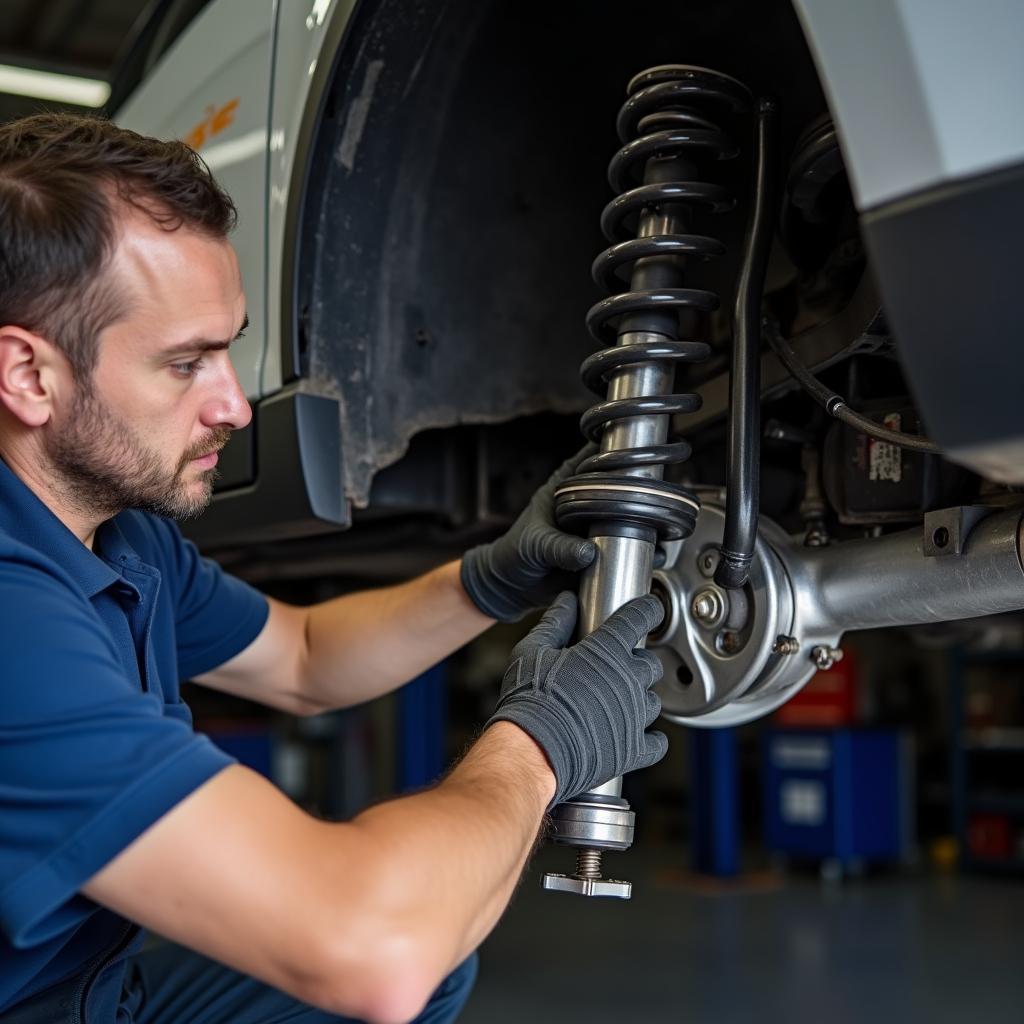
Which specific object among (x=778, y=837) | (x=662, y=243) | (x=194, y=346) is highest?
(x=662, y=243)

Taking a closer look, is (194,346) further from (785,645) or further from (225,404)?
(785,645)

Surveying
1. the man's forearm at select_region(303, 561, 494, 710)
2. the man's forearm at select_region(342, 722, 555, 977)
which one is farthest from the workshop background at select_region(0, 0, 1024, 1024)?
the man's forearm at select_region(342, 722, 555, 977)

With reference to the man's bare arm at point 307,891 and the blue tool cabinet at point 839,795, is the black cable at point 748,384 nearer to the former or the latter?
the man's bare arm at point 307,891

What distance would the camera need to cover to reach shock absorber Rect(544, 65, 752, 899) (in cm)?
110

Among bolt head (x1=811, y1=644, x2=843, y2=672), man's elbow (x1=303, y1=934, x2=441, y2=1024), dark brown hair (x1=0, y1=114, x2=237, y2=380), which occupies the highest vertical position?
dark brown hair (x1=0, y1=114, x2=237, y2=380)

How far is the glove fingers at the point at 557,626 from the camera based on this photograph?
1.07 metres

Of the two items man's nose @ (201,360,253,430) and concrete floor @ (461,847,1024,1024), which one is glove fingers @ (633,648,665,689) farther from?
concrete floor @ (461,847,1024,1024)

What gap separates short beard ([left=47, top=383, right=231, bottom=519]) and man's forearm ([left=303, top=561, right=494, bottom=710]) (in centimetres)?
38

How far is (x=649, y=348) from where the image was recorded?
111 cm

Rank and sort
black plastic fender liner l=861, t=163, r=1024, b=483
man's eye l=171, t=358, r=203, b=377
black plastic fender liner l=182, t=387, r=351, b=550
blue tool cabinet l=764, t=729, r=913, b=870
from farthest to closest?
blue tool cabinet l=764, t=729, r=913, b=870 < black plastic fender liner l=182, t=387, r=351, b=550 < man's eye l=171, t=358, r=203, b=377 < black plastic fender liner l=861, t=163, r=1024, b=483

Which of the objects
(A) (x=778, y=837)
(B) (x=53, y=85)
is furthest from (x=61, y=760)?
(B) (x=53, y=85)

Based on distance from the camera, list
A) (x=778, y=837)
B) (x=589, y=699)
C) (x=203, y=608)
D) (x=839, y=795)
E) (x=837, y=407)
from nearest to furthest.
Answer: (x=589, y=699) < (x=837, y=407) < (x=203, y=608) < (x=839, y=795) < (x=778, y=837)

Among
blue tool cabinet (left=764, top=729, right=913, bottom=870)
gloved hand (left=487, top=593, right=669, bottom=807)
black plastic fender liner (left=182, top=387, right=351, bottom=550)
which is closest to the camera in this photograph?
gloved hand (left=487, top=593, right=669, bottom=807)

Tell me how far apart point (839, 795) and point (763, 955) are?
1.98 meters
